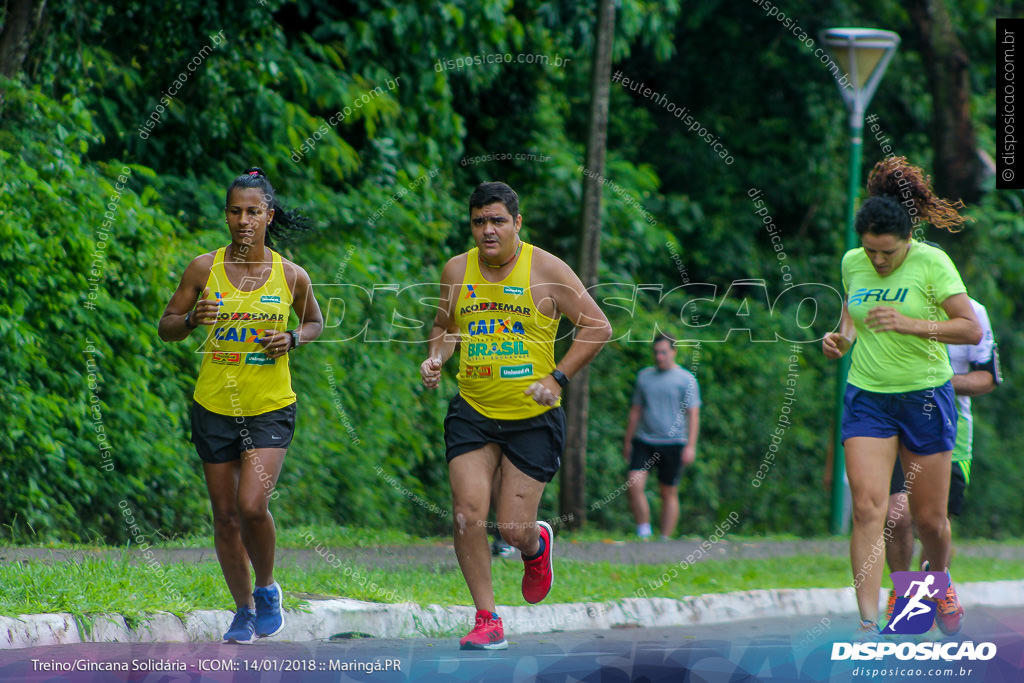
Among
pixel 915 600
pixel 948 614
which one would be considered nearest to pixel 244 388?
pixel 915 600

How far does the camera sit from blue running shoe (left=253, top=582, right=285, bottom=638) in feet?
19.3

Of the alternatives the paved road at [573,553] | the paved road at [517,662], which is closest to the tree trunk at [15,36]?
the paved road at [573,553]

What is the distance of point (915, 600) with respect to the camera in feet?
20.4

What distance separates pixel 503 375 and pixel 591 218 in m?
5.44

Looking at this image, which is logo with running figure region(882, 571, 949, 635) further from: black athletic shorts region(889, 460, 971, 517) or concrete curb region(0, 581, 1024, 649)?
concrete curb region(0, 581, 1024, 649)

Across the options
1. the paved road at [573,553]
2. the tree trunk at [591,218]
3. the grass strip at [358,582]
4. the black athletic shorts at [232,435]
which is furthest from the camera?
the tree trunk at [591,218]

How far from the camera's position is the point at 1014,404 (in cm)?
1858

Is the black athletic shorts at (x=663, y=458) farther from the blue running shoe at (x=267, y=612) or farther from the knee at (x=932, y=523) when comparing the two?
the blue running shoe at (x=267, y=612)

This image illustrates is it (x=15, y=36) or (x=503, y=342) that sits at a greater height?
(x=15, y=36)

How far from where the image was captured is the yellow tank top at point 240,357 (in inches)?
225

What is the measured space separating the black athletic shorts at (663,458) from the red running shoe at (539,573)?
6.13 metres

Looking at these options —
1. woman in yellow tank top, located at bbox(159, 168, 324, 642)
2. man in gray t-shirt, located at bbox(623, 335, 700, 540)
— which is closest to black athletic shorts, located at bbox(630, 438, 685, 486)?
man in gray t-shirt, located at bbox(623, 335, 700, 540)

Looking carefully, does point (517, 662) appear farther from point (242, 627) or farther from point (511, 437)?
point (242, 627)

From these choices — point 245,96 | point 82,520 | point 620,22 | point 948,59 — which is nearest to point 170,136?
point 245,96
